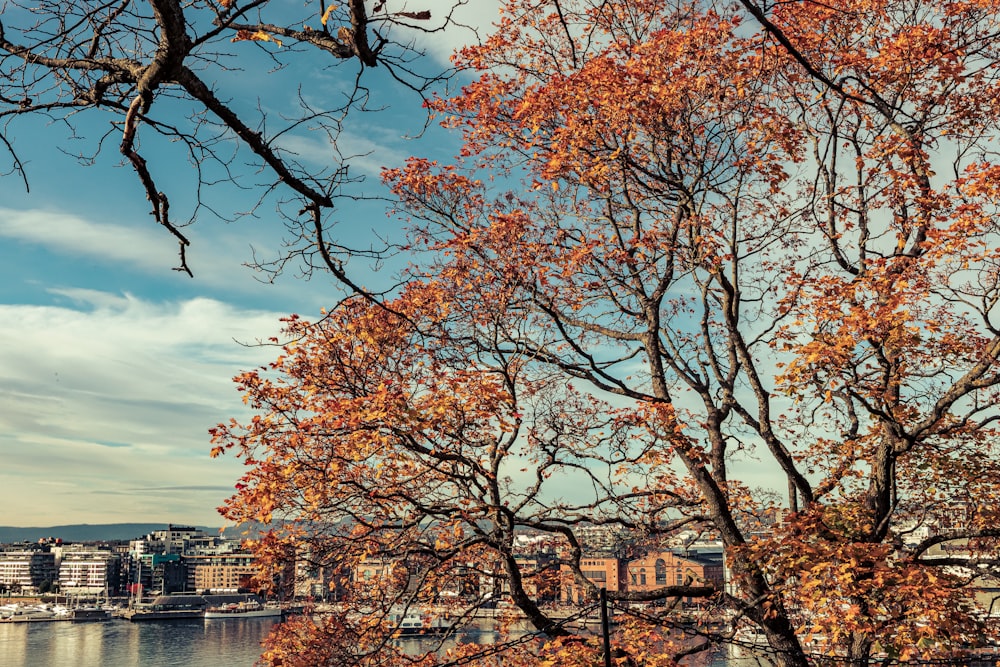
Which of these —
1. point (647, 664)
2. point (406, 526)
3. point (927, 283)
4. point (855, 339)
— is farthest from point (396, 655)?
point (927, 283)

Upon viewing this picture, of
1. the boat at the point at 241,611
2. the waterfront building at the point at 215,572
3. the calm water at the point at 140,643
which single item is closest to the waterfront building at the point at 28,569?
the waterfront building at the point at 215,572

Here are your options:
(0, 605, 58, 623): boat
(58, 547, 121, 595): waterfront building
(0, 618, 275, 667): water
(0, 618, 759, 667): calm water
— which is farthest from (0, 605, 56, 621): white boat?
(58, 547, 121, 595): waterfront building

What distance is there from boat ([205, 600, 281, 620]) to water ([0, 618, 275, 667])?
261cm

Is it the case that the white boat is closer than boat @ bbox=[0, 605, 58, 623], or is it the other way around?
boat @ bbox=[0, 605, 58, 623]

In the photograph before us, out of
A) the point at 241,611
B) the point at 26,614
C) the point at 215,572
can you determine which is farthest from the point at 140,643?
the point at 215,572

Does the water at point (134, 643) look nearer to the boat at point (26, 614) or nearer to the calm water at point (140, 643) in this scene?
the calm water at point (140, 643)

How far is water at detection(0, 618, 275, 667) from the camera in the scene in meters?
69.1

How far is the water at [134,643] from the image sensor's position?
6912 cm

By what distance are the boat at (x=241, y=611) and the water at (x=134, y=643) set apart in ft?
8.56

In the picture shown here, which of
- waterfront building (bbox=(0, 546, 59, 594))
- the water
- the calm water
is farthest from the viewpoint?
waterfront building (bbox=(0, 546, 59, 594))

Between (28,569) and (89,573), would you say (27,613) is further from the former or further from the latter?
(28,569)

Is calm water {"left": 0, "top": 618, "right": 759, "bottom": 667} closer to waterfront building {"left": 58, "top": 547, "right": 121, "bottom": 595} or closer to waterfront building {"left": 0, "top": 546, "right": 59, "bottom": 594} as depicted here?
waterfront building {"left": 58, "top": 547, "right": 121, "bottom": 595}

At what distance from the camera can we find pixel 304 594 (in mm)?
12547

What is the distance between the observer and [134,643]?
8506 centimetres
